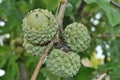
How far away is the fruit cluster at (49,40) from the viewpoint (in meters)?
1.79

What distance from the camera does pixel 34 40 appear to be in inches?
71.7

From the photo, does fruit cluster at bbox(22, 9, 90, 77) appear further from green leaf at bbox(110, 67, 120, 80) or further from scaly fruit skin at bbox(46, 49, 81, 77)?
green leaf at bbox(110, 67, 120, 80)

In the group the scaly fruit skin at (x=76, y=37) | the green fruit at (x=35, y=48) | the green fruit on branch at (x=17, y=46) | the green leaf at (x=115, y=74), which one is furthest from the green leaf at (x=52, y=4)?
the green fruit on branch at (x=17, y=46)

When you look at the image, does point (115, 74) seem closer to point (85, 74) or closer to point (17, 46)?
point (85, 74)

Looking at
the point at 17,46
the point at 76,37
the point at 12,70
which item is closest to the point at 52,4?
the point at 76,37

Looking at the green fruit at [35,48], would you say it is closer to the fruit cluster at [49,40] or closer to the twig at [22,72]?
the fruit cluster at [49,40]

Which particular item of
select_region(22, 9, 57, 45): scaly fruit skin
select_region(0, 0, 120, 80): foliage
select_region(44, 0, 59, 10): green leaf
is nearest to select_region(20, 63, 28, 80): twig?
select_region(0, 0, 120, 80): foliage

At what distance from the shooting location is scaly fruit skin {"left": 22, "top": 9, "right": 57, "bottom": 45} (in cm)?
178

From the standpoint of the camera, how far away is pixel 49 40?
5.96 feet

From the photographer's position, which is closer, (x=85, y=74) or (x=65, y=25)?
(x=85, y=74)

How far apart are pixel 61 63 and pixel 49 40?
125mm

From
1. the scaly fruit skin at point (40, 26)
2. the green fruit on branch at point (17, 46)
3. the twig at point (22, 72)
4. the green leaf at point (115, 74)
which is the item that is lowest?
the green leaf at point (115, 74)

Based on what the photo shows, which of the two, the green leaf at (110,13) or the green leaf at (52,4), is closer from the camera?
the green leaf at (110,13)

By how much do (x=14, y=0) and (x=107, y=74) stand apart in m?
1.11
